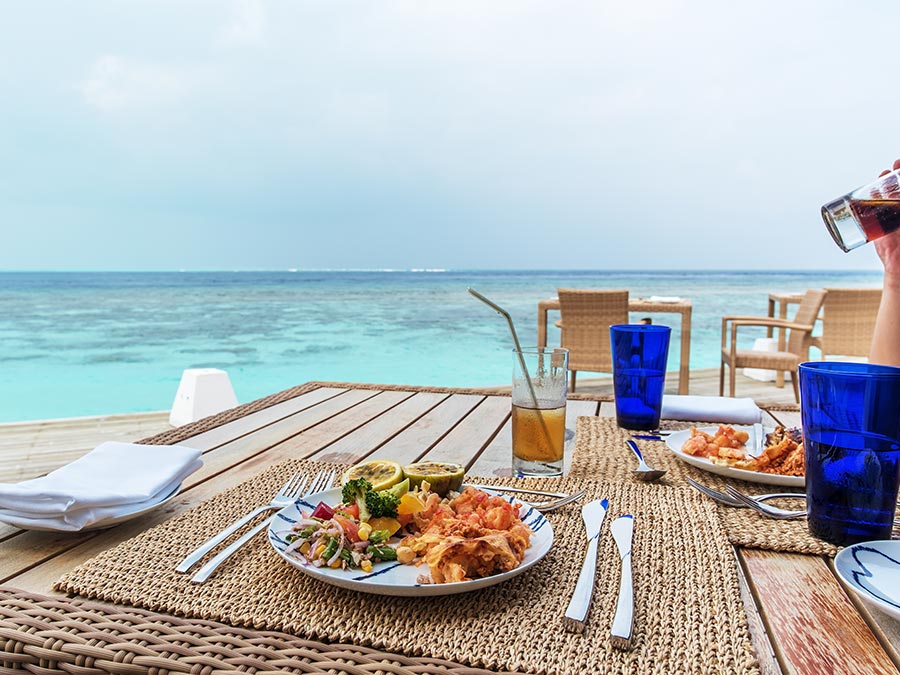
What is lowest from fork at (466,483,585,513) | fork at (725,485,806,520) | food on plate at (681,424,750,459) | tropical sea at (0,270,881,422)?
tropical sea at (0,270,881,422)

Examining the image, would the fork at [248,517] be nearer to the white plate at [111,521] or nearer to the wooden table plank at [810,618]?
the white plate at [111,521]

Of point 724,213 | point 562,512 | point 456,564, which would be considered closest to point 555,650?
point 456,564

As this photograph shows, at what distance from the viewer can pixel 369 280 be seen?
1027 inches

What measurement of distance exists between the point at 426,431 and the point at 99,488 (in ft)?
1.67

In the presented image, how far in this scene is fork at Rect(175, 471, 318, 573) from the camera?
1.58 ft

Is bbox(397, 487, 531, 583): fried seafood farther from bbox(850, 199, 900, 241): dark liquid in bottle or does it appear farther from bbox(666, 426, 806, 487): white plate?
bbox(850, 199, 900, 241): dark liquid in bottle

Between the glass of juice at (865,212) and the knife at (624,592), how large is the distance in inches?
19.5

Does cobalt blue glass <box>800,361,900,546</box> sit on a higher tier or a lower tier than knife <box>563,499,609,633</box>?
higher

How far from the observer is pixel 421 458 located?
0.84 metres

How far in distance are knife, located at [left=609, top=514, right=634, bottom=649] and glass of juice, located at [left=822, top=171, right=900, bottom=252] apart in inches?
19.5

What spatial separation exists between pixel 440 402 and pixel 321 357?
8244 millimetres

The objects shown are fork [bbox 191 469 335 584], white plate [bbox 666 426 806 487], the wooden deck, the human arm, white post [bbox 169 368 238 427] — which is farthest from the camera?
white post [bbox 169 368 238 427]

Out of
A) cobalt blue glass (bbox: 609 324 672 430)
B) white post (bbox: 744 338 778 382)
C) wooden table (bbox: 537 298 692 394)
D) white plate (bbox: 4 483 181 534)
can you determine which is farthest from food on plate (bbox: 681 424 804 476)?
white post (bbox: 744 338 778 382)

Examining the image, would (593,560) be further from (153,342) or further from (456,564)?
(153,342)
